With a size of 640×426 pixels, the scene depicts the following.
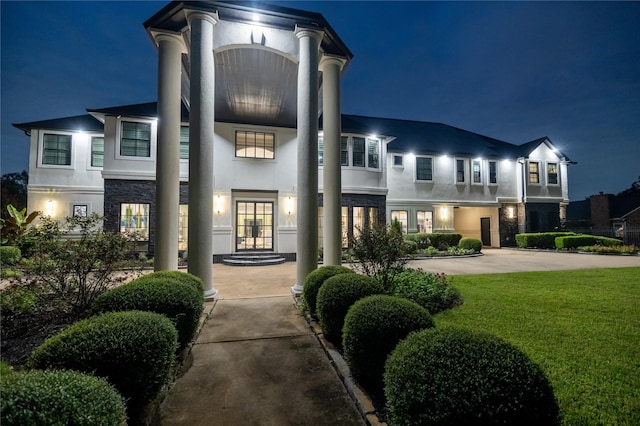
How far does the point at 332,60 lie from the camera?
24.3ft

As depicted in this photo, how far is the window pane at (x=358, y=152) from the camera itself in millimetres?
14523

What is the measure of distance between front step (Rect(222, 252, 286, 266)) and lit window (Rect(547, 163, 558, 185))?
1985cm

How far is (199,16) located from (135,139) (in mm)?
8507

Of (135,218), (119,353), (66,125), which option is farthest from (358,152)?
(66,125)

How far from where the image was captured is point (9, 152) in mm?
55531

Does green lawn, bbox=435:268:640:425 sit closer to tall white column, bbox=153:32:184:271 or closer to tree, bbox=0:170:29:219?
tall white column, bbox=153:32:184:271

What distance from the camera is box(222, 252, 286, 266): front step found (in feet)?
38.1

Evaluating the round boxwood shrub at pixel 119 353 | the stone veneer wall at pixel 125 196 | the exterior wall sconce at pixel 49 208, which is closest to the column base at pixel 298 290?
the round boxwood shrub at pixel 119 353

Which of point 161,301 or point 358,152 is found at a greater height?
point 358,152

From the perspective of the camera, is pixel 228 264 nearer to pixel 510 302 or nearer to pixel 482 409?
pixel 510 302

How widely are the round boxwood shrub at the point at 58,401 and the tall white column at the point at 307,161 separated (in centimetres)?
486

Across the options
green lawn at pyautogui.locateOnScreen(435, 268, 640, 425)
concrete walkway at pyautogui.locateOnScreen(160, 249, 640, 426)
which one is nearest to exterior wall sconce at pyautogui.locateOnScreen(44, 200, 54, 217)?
concrete walkway at pyautogui.locateOnScreen(160, 249, 640, 426)

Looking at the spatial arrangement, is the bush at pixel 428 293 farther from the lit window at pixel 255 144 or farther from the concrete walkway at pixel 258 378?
the lit window at pixel 255 144

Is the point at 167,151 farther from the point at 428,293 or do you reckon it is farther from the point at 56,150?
the point at 56,150
